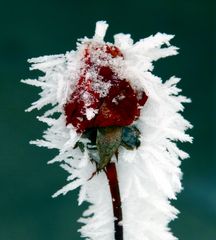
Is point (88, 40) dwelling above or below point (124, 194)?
above

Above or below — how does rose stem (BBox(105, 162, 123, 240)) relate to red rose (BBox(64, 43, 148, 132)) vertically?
below

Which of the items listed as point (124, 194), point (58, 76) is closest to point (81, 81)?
point (58, 76)

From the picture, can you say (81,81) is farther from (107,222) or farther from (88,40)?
(107,222)

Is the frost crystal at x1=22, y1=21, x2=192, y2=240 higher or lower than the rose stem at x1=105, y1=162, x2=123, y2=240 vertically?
higher
